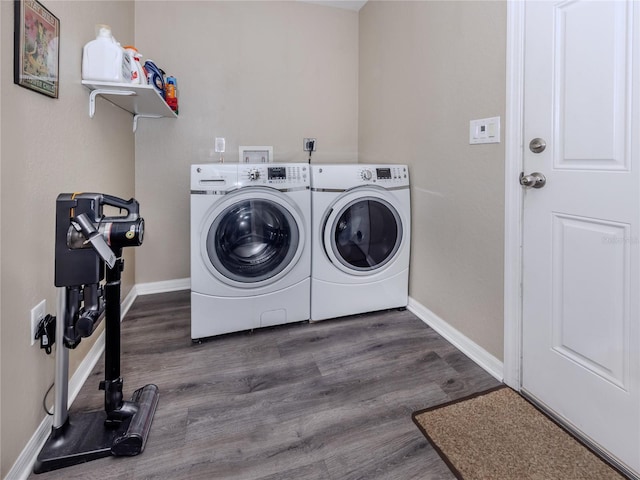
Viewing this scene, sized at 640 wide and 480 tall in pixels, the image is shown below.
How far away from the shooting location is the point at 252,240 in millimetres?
1967

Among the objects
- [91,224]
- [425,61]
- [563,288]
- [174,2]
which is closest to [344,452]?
[563,288]

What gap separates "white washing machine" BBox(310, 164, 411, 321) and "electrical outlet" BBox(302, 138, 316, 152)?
35.1 inches

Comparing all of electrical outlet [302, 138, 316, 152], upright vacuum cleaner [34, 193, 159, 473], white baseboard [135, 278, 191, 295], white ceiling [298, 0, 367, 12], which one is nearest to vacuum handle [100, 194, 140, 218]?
upright vacuum cleaner [34, 193, 159, 473]

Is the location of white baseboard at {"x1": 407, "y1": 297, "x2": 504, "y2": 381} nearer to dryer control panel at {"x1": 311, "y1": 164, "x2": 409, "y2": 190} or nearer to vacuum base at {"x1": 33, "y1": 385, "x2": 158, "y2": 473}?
dryer control panel at {"x1": 311, "y1": 164, "x2": 409, "y2": 190}

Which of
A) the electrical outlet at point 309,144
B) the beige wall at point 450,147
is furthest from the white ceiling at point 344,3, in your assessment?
the electrical outlet at point 309,144

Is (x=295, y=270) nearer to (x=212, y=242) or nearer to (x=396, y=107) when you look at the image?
(x=212, y=242)

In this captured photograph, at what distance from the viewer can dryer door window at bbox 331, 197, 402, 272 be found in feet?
6.98

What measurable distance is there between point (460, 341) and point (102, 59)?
Result: 90.0 inches

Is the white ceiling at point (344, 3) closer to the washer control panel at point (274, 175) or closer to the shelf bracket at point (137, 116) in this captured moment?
the shelf bracket at point (137, 116)

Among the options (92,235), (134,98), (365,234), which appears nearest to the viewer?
(92,235)

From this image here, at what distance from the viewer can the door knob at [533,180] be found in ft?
4.49

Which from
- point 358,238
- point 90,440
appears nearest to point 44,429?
point 90,440

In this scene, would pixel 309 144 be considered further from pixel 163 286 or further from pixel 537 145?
pixel 537 145

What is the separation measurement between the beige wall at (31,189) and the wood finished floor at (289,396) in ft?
0.87
